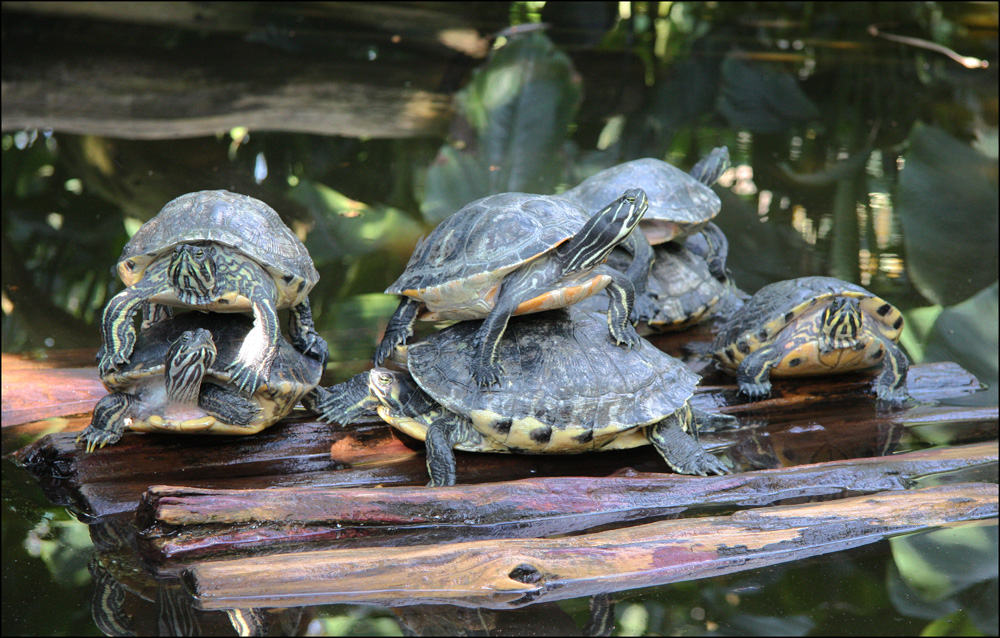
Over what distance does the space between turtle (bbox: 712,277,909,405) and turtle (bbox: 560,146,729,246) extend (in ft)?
2.74

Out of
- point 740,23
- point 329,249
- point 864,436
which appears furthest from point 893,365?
point 740,23

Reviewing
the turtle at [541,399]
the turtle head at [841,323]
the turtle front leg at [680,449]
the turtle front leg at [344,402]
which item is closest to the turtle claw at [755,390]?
the turtle head at [841,323]

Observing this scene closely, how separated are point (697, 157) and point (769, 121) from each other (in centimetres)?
229

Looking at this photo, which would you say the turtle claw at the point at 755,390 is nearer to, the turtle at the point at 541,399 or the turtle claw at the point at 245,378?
the turtle at the point at 541,399

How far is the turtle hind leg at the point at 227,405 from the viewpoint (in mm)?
3174

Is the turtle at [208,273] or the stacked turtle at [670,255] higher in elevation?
the turtle at [208,273]

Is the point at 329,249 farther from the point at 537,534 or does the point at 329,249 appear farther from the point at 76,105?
the point at 76,105

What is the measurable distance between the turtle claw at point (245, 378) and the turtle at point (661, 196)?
2.14 metres

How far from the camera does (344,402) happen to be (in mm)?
3541

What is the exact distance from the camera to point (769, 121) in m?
9.91

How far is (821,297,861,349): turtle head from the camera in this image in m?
3.79

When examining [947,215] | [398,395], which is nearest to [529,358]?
[398,395]

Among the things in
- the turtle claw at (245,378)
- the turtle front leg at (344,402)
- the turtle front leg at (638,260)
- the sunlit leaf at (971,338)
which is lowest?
the sunlit leaf at (971,338)

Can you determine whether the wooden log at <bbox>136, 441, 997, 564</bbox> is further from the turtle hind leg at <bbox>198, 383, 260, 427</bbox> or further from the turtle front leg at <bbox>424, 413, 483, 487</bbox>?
the turtle hind leg at <bbox>198, 383, 260, 427</bbox>
